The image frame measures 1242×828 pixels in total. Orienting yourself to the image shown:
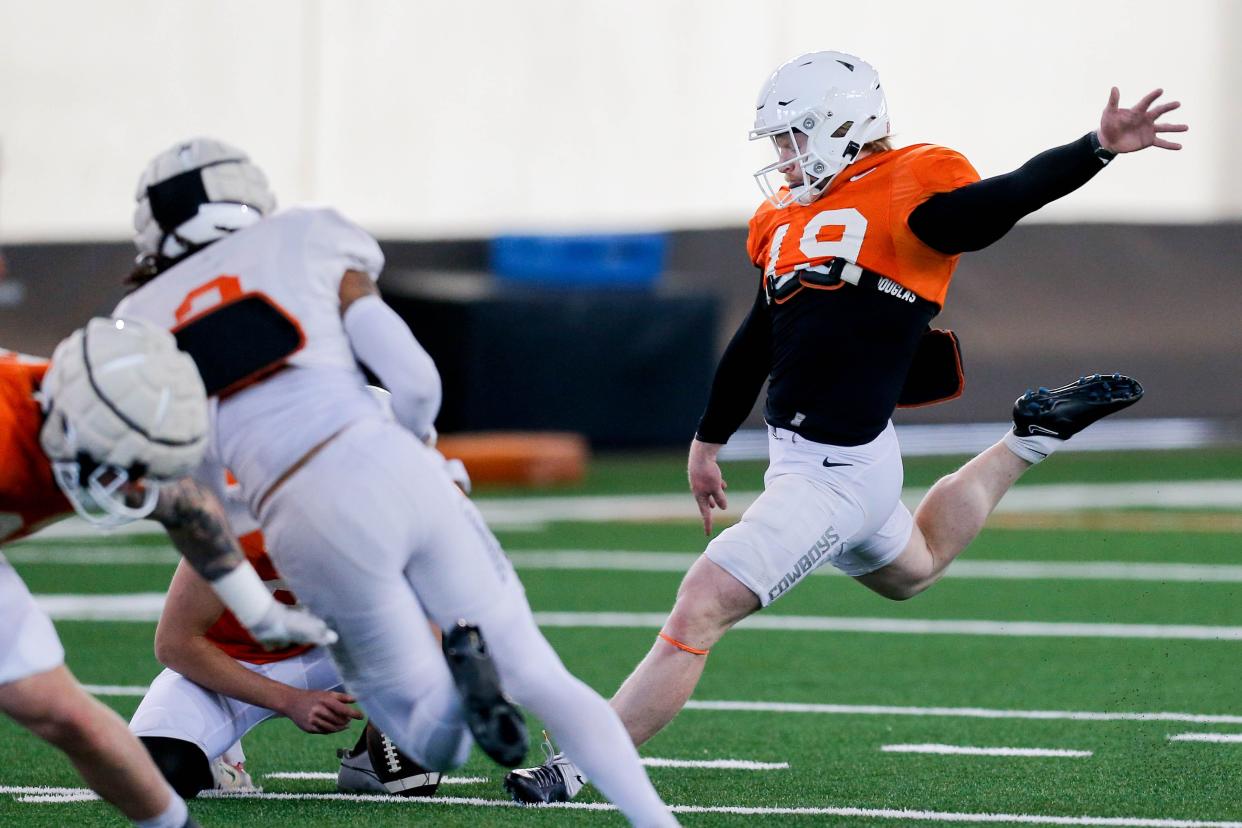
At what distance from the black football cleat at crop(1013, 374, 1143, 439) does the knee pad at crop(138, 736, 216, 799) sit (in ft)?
7.54

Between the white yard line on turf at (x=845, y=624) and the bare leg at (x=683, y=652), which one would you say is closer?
the bare leg at (x=683, y=652)

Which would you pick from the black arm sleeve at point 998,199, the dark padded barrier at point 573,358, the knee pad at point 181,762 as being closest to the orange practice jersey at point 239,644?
the knee pad at point 181,762

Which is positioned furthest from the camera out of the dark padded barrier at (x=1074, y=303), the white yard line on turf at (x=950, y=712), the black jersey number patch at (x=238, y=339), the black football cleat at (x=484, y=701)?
the dark padded barrier at (x=1074, y=303)

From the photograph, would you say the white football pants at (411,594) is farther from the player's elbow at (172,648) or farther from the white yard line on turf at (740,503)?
the white yard line on turf at (740,503)

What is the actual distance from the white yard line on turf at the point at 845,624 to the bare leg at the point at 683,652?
296 centimetres

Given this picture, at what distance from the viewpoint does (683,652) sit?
4.46 meters

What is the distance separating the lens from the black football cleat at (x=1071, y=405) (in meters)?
5.27

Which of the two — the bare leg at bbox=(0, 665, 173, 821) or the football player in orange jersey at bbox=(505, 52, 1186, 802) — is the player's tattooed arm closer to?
the bare leg at bbox=(0, 665, 173, 821)

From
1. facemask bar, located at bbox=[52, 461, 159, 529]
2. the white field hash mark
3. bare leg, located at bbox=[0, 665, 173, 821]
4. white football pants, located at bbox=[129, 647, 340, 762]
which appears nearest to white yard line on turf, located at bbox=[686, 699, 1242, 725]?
the white field hash mark

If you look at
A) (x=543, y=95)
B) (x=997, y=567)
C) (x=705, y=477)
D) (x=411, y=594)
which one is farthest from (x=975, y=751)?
(x=543, y=95)

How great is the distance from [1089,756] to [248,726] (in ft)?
6.96

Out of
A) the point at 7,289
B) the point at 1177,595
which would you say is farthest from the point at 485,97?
the point at 1177,595

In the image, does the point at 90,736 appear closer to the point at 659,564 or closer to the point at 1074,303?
the point at 659,564

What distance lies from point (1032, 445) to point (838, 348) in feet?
2.95
